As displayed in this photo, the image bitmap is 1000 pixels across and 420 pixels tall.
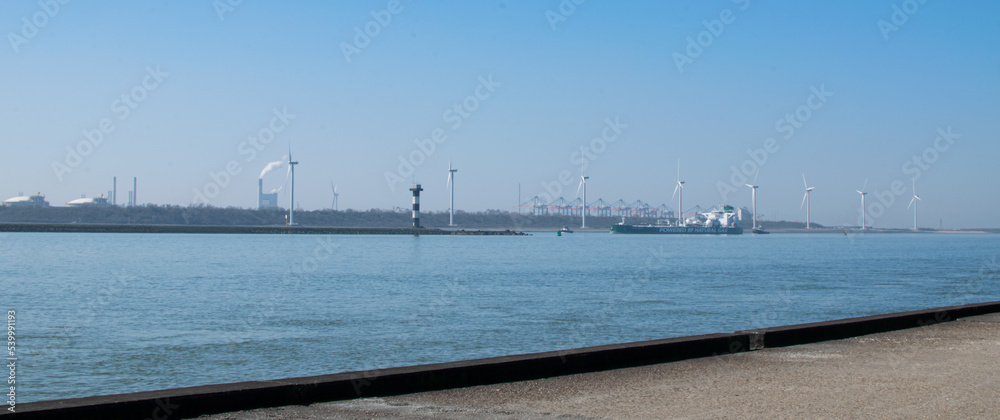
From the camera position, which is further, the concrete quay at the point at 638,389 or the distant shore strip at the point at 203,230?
the distant shore strip at the point at 203,230

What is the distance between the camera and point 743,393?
6176mm

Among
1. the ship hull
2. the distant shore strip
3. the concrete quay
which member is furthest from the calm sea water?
the ship hull

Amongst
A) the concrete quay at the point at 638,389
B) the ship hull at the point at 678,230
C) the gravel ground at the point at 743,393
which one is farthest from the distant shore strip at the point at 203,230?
the gravel ground at the point at 743,393

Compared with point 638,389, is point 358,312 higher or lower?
lower

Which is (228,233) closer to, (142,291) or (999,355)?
(142,291)

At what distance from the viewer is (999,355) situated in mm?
8109

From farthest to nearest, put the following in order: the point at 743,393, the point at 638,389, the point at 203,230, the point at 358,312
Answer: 1. the point at 203,230
2. the point at 358,312
3. the point at 638,389
4. the point at 743,393

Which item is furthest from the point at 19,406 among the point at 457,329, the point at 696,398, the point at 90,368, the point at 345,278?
the point at 345,278

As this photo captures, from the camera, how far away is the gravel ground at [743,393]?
550cm

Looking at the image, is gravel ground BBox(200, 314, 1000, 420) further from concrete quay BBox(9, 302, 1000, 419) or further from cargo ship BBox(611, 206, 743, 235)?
cargo ship BBox(611, 206, 743, 235)

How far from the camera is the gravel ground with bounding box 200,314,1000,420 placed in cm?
550

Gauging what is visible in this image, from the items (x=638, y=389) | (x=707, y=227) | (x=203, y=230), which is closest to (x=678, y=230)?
(x=707, y=227)

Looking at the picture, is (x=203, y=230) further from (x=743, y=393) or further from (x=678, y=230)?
(x=743, y=393)

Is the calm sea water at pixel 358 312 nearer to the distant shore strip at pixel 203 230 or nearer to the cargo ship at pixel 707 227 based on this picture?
the distant shore strip at pixel 203 230
